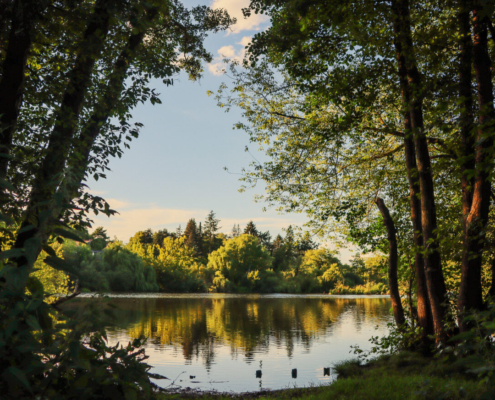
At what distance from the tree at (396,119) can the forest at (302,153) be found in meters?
0.04

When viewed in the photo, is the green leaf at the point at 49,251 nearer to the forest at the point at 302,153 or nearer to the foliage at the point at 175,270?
the forest at the point at 302,153

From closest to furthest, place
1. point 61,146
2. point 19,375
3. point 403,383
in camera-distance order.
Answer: point 19,375
point 61,146
point 403,383

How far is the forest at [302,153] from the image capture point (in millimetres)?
1419

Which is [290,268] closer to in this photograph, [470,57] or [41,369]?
[470,57]

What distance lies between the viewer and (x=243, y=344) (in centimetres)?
1764

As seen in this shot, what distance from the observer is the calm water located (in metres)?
12.1

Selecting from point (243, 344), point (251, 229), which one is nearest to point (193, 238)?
point (251, 229)

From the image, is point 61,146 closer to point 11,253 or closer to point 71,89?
point 71,89

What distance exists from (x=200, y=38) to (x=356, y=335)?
→ 16.7m

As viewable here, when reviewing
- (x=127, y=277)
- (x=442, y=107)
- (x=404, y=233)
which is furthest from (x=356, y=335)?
(x=127, y=277)

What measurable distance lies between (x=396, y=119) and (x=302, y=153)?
289cm

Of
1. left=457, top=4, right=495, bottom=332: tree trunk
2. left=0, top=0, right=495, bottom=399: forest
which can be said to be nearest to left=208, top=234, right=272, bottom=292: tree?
left=0, top=0, right=495, bottom=399: forest

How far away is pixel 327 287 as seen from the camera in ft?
205

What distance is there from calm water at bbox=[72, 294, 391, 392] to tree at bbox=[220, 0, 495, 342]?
4827mm
